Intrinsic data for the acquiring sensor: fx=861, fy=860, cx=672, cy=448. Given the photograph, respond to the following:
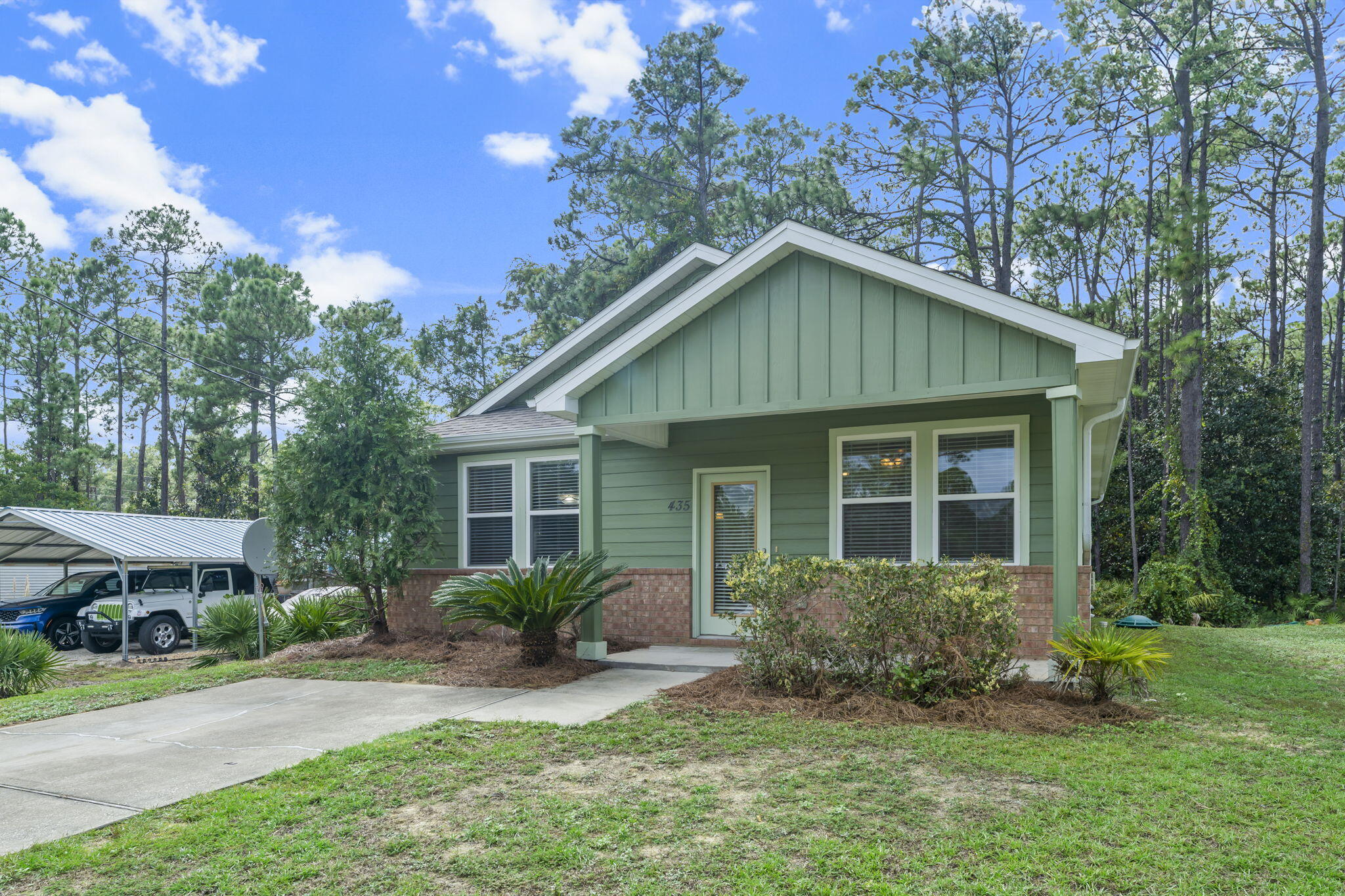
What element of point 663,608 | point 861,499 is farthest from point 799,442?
point 663,608

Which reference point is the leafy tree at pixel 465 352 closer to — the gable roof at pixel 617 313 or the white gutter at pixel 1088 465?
the gable roof at pixel 617 313

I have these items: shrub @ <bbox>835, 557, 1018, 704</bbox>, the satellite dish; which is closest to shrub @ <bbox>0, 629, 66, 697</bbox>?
the satellite dish

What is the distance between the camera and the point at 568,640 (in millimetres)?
9750

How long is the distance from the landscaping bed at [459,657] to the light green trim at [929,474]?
10.8ft

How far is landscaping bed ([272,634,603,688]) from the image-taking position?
8.12 meters

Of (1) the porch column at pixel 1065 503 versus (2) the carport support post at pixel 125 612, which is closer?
(1) the porch column at pixel 1065 503

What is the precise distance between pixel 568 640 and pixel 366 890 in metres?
6.42

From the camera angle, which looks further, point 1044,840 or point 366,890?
point 1044,840

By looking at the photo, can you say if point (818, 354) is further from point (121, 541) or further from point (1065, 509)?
point (121, 541)

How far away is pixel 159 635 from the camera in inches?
599

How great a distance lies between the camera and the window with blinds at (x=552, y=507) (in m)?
11.3

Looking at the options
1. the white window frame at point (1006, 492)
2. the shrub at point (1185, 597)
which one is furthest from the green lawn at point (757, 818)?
the shrub at point (1185, 597)

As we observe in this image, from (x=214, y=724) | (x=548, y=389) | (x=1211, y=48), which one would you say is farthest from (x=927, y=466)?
(x=1211, y=48)

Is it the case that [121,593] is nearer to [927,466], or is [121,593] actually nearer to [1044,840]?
[927,466]
